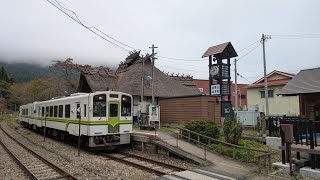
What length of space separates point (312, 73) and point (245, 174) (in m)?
9.43

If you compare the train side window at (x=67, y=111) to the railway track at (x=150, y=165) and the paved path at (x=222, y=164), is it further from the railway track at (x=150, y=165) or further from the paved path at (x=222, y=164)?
the paved path at (x=222, y=164)

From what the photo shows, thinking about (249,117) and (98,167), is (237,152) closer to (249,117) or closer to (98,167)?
(98,167)

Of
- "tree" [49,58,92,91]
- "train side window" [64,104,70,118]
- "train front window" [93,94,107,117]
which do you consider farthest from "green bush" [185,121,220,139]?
"tree" [49,58,92,91]

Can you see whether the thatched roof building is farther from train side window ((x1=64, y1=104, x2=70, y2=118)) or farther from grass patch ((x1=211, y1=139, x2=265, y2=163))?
grass patch ((x1=211, y1=139, x2=265, y2=163))

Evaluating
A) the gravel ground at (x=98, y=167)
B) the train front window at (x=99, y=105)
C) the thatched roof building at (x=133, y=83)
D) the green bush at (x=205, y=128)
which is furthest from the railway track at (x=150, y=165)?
the thatched roof building at (x=133, y=83)

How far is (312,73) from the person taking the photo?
15.8 metres

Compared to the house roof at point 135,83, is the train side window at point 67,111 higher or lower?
lower

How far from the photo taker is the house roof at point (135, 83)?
29.1 meters

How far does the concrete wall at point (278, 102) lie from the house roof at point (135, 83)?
7305 mm

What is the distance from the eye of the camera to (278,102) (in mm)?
29375

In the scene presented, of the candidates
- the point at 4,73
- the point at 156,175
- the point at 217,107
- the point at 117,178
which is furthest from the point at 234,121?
the point at 4,73

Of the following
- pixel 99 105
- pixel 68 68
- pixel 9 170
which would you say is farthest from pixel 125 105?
pixel 68 68

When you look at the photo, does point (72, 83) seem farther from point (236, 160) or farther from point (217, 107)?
point (236, 160)

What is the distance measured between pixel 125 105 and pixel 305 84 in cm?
911
